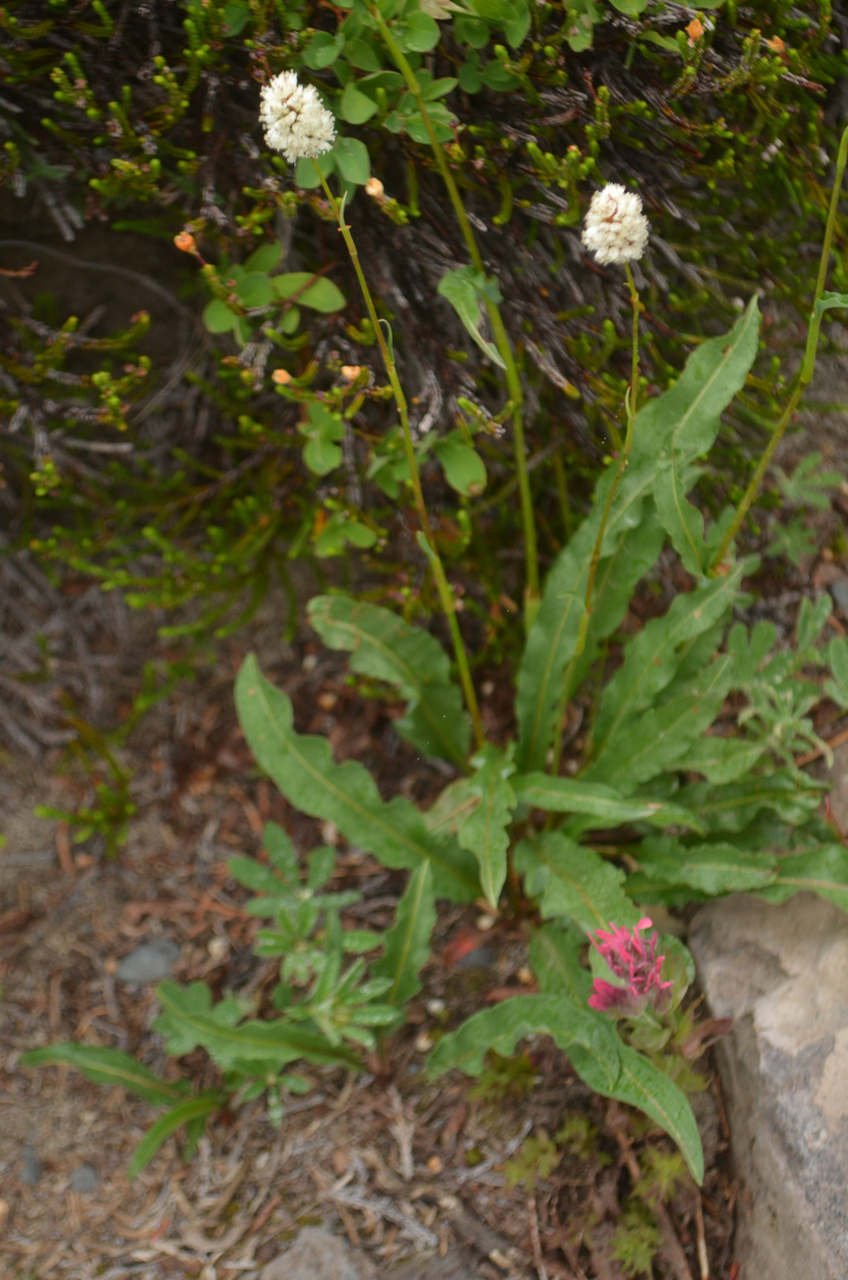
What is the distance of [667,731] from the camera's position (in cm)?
174

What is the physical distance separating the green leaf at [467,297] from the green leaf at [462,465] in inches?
10.7

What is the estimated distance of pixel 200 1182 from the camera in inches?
75.8

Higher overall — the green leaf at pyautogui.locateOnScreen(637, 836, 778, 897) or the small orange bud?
the small orange bud

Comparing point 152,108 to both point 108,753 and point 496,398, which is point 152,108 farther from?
point 108,753

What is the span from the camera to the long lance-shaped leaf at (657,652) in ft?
5.53

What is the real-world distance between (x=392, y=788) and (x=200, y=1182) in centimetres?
Answer: 96

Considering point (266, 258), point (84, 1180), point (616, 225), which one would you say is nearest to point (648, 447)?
point (616, 225)

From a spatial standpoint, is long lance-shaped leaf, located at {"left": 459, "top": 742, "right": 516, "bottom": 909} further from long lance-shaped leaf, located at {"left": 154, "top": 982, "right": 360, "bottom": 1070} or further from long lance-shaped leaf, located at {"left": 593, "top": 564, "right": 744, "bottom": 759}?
long lance-shaped leaf, located at {"left": 154, "top": 982, "right": 360, "bottom": 1070}

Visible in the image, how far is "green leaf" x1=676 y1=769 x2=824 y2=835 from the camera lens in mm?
1713

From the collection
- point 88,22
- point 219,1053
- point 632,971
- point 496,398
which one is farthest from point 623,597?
point 88,22

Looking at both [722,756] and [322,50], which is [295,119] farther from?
[722,756]

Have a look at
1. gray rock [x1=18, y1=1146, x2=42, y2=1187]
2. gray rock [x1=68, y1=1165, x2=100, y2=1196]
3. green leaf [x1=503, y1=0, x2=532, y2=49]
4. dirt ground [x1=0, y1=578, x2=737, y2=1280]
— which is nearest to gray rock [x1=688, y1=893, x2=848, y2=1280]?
dirt ground [x1=0, y1=578, x2=737, y2=1280]

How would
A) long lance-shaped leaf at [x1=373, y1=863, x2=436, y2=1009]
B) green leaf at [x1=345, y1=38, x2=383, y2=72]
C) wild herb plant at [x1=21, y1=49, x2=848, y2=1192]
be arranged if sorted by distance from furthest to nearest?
long lance-shaped leaf at [x1=373, y1=863, x2=436, y2=1009], wild herb plant at [x1=21, y1=49, x2=848, y2=1192], green leaf at [x1=345, y1=38, x2=383, y2=72]

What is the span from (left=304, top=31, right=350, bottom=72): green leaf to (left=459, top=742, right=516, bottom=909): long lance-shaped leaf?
4.05ft
